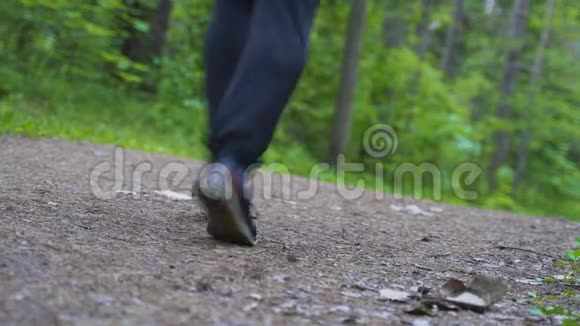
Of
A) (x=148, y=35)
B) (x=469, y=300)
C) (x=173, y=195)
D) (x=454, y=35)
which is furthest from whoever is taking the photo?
(x=454, y=35)

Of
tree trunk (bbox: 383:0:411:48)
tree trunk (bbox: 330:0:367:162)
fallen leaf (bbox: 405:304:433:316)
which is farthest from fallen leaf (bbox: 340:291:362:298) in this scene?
tree trunk (bbox: 383:0:411:48)

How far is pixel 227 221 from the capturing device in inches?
72.2

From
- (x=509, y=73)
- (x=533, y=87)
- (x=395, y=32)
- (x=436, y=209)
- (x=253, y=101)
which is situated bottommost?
Answer: (x=436, y=209)

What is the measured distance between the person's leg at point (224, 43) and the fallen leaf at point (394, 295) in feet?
2.44

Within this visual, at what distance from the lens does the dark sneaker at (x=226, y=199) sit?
173 centimetres

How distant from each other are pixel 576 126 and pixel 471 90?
2.55 metres

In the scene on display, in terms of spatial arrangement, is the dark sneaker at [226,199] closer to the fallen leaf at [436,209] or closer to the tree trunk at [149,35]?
the fallen leaf at [436,209]

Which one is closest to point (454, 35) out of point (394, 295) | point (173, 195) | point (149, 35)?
point (149, 35)

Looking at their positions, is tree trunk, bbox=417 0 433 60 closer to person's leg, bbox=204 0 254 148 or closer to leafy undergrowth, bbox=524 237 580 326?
leafy undergrowth, bbox=524 237 580 326

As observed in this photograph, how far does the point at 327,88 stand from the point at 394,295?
9.98 meters

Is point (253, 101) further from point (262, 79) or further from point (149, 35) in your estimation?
point (149, 35)

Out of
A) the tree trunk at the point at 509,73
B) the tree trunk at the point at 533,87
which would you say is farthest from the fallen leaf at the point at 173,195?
the tree trunk at the point at 533,87

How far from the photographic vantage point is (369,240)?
242cm

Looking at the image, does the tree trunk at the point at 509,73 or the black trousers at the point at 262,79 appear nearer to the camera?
the black trousers at the point at 262,79
